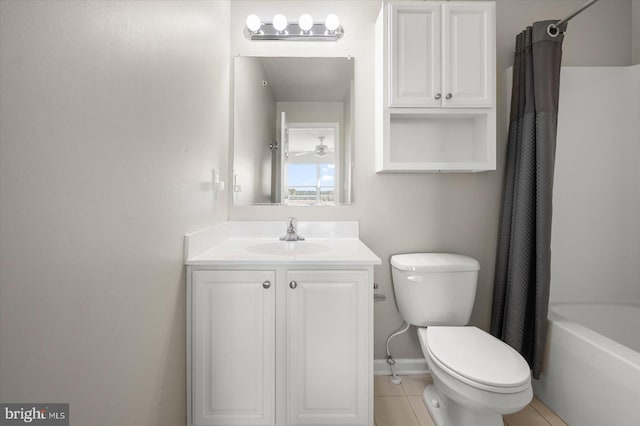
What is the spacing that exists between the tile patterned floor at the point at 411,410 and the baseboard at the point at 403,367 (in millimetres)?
96

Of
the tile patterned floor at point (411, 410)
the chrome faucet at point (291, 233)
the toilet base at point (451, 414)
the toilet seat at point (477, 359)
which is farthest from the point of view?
the chrome faucet at point (291, 233)

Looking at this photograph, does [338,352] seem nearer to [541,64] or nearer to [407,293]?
[407,293]

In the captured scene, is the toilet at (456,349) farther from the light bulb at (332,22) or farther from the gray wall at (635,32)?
the gray wall at (635,32)

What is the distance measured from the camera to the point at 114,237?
0.82 metres

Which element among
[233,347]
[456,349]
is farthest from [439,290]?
[233,347]

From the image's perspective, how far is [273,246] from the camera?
1.75m

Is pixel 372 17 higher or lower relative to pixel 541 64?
higher

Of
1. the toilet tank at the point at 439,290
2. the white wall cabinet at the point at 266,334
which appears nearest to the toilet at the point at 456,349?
the toilet tank at the point at 439,290

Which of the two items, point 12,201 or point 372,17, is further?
point 372,17

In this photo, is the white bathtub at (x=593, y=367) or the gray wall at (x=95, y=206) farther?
the white bathtub at (x=593, y=367)

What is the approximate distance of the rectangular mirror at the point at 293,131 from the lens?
194 cm

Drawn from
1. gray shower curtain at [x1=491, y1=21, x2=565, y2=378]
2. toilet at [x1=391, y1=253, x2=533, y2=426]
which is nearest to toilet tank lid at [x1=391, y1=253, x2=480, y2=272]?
toilet at [x1=391, y1=253, x2=533, y2=426]

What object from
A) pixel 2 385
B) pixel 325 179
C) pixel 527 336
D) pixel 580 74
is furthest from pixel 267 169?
pixel 580 74

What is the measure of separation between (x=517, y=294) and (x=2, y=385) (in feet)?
6.50
